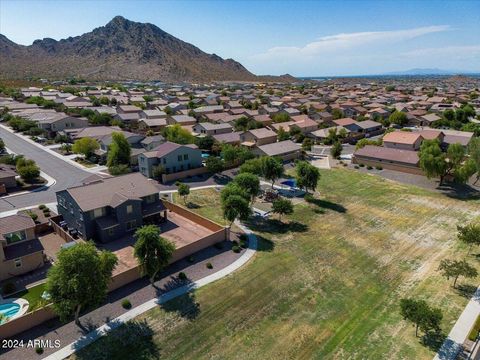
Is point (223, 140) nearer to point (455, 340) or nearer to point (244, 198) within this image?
point (244, 198)

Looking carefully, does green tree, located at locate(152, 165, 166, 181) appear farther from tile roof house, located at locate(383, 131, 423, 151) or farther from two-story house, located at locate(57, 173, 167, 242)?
tile roof house, located at locate(383, 131, 423, 151)

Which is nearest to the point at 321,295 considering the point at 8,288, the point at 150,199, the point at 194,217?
the point at 194,217

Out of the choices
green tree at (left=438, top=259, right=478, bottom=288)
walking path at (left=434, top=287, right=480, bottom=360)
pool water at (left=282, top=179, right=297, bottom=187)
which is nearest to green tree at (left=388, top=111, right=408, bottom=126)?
pool water at (left=282, top=179, right=297, bottom=187)

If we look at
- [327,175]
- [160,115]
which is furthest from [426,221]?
[160,115]

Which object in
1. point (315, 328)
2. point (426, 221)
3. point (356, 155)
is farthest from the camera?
point (356, 155)

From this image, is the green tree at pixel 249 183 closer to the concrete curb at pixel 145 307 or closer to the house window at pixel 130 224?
the concrete curb at pixel 145 307

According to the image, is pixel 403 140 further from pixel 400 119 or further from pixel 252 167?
pixel 252 167

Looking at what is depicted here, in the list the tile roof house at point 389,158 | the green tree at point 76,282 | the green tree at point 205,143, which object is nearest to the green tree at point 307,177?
the tile roof house at point 389,158
